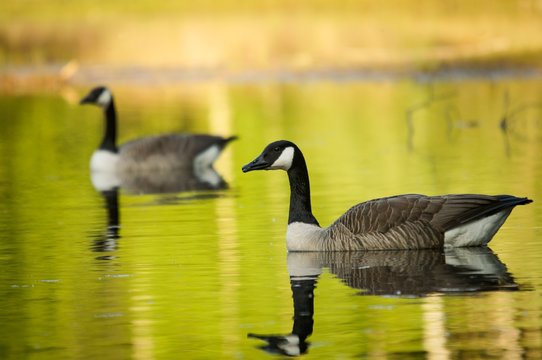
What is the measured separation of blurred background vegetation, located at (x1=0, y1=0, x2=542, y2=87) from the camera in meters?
46.5

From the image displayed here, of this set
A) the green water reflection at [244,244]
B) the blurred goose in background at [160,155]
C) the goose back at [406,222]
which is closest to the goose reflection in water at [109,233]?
the green water reflection at [244,244]

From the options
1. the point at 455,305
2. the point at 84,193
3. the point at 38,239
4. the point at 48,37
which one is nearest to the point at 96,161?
the point at 84,193

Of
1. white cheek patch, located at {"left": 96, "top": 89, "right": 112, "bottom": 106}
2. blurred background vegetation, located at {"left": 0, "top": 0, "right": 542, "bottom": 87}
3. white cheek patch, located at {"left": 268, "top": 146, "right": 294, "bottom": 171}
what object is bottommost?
white cheek patch, located at {"left": 268, "top": 146, "right": 294, "bottom": 171}

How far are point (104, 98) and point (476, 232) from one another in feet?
46.2

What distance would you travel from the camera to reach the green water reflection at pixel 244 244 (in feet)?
31.7

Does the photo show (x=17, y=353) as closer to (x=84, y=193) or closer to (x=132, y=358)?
(x=132, y=358)

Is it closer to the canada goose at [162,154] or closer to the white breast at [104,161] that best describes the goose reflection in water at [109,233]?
the white breast at [104,161]

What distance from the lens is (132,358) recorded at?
9188 mm

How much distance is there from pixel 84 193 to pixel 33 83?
97.5ft

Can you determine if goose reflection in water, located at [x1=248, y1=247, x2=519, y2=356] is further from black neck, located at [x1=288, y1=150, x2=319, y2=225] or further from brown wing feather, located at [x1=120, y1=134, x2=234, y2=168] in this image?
Result: brown wing feather, located at [x1=120, y1=134, x2=234, y2=168]

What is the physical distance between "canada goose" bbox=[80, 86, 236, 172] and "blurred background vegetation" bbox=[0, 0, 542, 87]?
18410mm

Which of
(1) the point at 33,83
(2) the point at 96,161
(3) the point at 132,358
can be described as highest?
(1) the point at 33,83

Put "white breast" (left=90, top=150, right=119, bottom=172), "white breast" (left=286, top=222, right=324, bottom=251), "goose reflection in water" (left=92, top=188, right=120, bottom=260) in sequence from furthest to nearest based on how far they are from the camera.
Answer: "white breast" (left=90, top=150, right=119, bottom=172), "goose reflection in water" (left=92, top=188, right=120, bottom=260), "white breast" (left=286, top=222, right=324, bottom=251)

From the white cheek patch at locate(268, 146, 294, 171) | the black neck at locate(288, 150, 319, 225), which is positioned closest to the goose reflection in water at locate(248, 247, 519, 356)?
the black neck at locate(288, 150, 319, 225)
